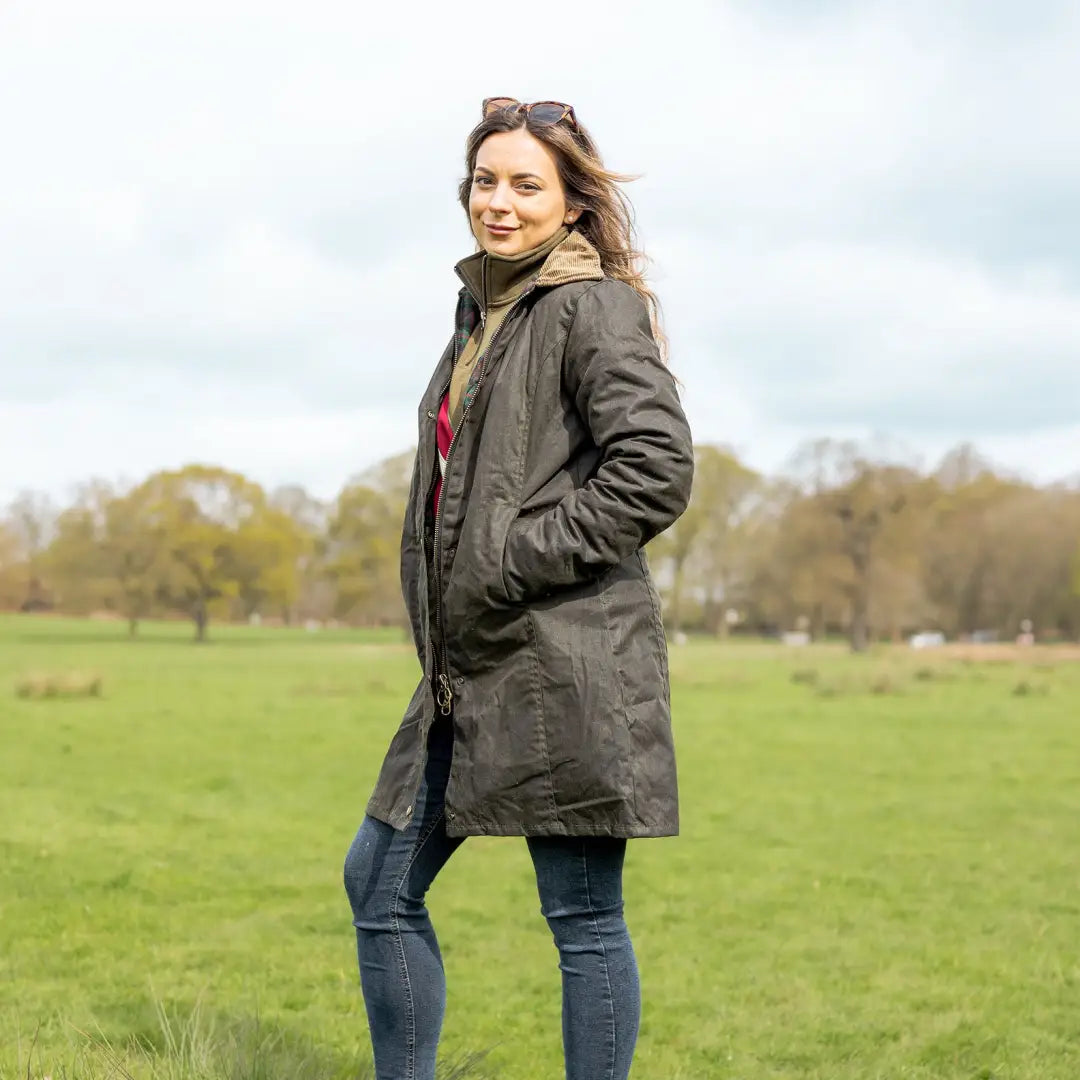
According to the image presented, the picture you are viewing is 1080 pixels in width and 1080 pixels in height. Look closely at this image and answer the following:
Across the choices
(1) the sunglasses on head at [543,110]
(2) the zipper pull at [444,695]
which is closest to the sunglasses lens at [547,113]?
(1) the sunglasses on head at [543,110]

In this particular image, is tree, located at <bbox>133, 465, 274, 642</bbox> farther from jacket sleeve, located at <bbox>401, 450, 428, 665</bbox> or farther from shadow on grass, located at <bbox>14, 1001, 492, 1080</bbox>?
jacket sleeve, located at <bbox>401, 450, 428, 665</bbox>

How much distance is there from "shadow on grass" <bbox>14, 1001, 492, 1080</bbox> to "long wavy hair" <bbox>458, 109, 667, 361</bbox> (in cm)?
211

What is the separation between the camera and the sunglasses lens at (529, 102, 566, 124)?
3.10 metres

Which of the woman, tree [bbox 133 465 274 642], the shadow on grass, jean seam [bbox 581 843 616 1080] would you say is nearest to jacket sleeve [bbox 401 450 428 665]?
the woman

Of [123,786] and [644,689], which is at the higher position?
[644,689]

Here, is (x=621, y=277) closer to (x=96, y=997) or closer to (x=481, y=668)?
(x=481, y=668)

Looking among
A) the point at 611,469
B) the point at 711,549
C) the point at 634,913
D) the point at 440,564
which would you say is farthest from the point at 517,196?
the point at 711,549

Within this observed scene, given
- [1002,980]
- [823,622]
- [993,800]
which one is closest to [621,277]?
[1002,980]

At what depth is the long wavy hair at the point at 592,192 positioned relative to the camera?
3.10 m

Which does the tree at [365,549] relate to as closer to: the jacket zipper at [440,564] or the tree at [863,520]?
the tree at [863,520]

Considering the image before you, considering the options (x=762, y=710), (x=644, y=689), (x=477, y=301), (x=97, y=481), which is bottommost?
(x=762, y=710)

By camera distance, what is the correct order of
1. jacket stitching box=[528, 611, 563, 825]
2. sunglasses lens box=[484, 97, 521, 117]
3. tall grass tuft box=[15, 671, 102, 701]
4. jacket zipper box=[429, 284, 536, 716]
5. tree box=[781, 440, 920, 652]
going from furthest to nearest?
tree box=[781, 440, 920, 652], tall grass tuft box=[15, 671, 102, 701], sunglasses lens box=[484, 97, 521, 117], jacket zipper box=[429, 284, 536, 716], jacket stitching box=[528, 611, 563, 825]

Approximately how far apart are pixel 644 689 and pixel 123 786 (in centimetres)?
1060

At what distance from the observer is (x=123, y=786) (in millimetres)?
12438
